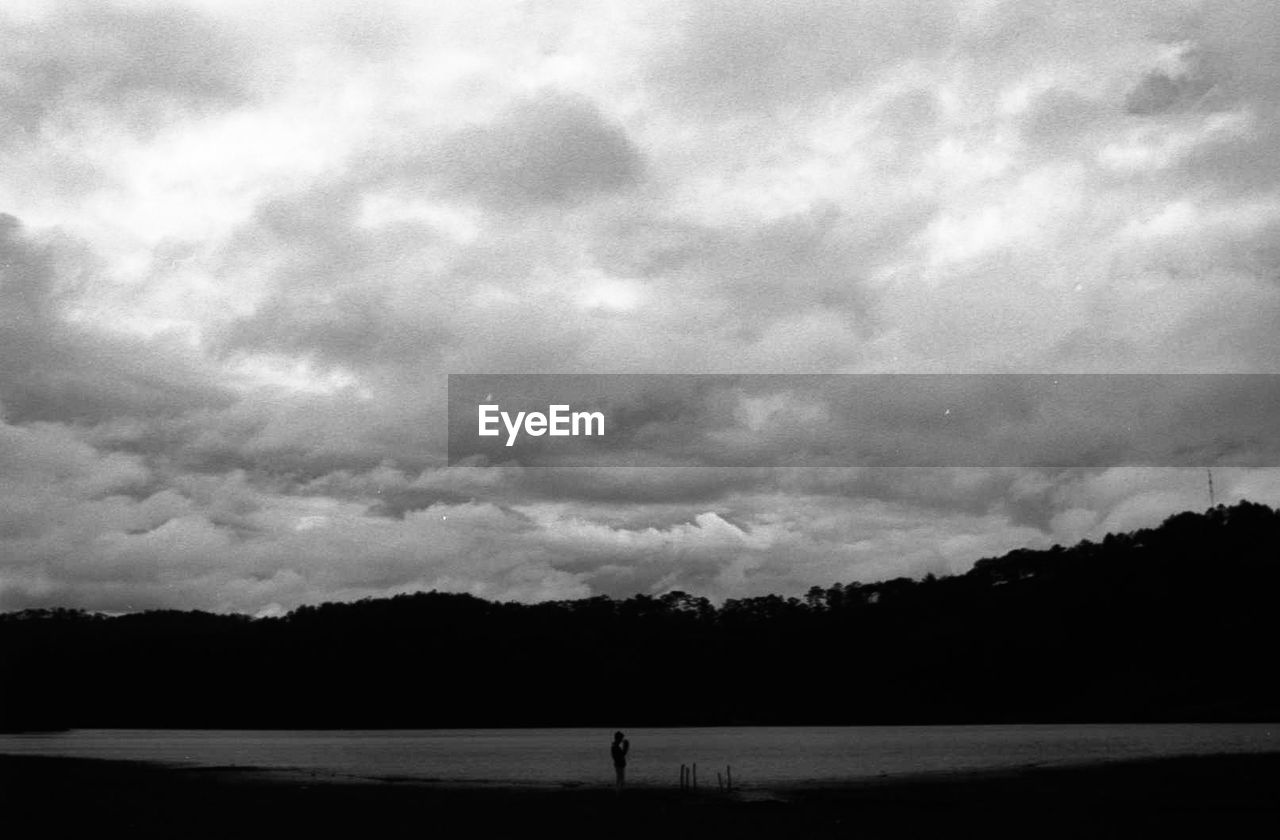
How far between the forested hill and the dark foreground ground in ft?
391

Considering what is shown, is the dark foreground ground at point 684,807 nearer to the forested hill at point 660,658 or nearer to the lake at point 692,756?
the lake at point 692,756

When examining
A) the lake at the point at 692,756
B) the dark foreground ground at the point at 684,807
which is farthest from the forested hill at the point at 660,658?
the dark foreground ground at the point at 684,807

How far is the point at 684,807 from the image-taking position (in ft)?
132

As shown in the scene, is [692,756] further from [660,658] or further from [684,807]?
[660,658]

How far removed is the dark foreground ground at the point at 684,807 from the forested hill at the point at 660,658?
119123 mm

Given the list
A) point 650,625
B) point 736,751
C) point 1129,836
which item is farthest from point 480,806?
point 650,625

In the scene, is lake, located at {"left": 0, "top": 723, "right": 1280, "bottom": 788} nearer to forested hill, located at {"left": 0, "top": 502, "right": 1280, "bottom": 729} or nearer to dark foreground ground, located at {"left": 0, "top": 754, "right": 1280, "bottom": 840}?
dark foreground ground, located at {"left": 0, "top": 754, "right": 1280, "bottom": 840}

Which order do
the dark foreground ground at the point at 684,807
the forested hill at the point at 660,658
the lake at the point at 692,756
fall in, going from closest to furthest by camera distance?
the dark foreground ground at the point at 684,807, the lake at the point at 692,756, the forested hill at the point at 660,658

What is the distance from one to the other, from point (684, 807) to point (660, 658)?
144 meters

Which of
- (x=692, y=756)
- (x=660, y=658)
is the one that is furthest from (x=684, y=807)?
(x=660, y=658)

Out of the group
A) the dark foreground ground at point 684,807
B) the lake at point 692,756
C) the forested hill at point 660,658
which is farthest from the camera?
the forested hill at point 660,658

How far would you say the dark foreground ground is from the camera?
1308 inches

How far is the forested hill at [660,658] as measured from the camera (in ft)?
562

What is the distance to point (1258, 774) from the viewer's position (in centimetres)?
4847
